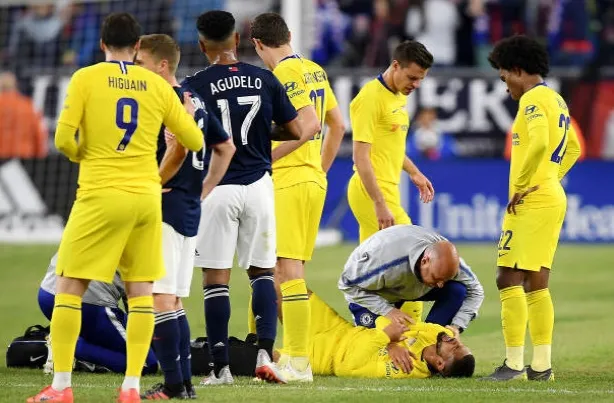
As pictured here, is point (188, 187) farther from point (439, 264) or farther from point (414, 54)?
point (414, 54)

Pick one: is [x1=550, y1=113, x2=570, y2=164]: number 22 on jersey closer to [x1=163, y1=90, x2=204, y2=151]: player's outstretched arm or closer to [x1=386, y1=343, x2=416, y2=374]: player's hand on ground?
[x1=386, y1=343, x2=416, y2=374]: player's hand on ground

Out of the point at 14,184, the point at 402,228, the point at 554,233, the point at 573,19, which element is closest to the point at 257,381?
the point at 402,228

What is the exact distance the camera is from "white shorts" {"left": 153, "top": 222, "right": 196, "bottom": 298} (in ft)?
22.5

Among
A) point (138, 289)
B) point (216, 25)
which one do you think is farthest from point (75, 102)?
point (216, 25)

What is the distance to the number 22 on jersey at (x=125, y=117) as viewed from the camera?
6.39 meters

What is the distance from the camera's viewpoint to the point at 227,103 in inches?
301

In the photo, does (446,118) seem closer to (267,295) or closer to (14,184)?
(14,184)

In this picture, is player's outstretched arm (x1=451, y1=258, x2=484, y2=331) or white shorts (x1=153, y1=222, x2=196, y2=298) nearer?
white shorts (x1=153, y1=222, x2=196, y2=298)

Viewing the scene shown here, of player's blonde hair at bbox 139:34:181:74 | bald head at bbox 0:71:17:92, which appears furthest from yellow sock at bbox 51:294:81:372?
bald head at bbox 0:71:17:92

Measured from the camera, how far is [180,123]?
654cm

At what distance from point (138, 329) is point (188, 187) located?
0.88 metres

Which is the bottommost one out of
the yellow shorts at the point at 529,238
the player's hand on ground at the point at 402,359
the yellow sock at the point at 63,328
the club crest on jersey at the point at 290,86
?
the player's hand on ground at the point at 402,359

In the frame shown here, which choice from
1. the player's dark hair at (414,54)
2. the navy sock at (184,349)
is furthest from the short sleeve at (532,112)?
the navy sock at (184,349)

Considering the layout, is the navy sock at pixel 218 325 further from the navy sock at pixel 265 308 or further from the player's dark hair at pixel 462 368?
the player's dark hair at pixel 462 368
